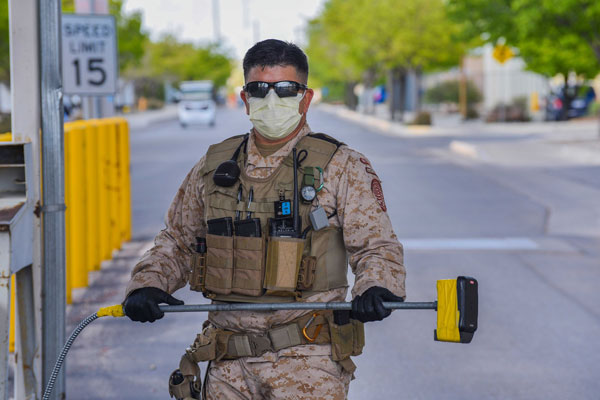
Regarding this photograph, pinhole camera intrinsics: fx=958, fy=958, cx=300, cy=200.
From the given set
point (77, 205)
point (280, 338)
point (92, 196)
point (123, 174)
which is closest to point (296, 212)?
point (280, 338)

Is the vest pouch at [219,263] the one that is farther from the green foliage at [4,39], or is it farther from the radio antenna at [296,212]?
the green foliage at [4,39]

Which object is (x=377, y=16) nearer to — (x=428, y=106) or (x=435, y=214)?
(x=428, y=106)

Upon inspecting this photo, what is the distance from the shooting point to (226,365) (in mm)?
3090

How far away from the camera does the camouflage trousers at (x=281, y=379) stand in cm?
301

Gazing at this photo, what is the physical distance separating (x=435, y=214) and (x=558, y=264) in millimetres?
3781

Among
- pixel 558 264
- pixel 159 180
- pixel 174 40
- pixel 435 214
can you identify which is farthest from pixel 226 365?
pixel 174 40

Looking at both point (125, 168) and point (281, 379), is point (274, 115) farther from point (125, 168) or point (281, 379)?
point (125, 168)

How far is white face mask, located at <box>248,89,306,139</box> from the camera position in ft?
10.4

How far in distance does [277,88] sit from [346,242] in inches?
22.3

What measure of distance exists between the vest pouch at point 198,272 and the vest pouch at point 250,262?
160 mm

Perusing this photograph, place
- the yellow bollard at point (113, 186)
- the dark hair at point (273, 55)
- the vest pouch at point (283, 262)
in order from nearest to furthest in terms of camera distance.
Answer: the vest pouch at point (283, 262) → the dark hair at point (273, 55) → the yellow bollard at point (113, 186)

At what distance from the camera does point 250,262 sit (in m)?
3.04

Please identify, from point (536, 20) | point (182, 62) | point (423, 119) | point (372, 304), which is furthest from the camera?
point (182, 62)

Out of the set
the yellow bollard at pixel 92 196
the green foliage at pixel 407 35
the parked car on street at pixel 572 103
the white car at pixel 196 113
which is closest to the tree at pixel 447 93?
the green foliage at pixel 407 35
